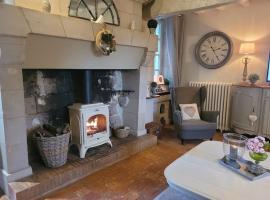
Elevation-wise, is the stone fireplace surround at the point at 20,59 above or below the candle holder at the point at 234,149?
above

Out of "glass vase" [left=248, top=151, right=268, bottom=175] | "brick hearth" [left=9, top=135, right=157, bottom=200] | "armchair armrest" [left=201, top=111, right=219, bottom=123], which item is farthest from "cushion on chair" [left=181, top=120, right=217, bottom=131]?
"glass vase" [left=248, top=151, right=268, bottom=175]

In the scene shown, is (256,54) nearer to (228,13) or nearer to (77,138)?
(228,13)

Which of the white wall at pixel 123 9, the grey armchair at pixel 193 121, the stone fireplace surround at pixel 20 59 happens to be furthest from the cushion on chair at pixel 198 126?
the stone fireplace surround at pixel 20 59

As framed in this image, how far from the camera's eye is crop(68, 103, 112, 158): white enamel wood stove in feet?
8.05

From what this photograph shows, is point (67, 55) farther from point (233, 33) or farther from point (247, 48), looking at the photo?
point (233, 33)

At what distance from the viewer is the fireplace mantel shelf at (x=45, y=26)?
1696 mm

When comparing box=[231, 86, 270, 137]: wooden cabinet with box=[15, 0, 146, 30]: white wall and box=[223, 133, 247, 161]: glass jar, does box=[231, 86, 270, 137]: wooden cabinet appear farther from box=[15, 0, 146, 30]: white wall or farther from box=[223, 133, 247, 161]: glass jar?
box=[15, 0, 146, 30]: white wall

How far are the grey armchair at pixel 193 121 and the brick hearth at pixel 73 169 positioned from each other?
1.87 feet

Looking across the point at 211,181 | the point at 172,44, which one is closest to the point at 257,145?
the point at 211,181

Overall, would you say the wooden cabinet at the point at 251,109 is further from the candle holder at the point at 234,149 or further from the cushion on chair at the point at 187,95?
the candle holder at the point at 234,149

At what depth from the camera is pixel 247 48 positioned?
3475mm

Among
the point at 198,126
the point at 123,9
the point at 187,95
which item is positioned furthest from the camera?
the point at 187,95

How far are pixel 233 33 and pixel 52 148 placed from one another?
3.57m

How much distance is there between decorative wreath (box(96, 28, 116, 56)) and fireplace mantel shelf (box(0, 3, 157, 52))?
0.20 ft
